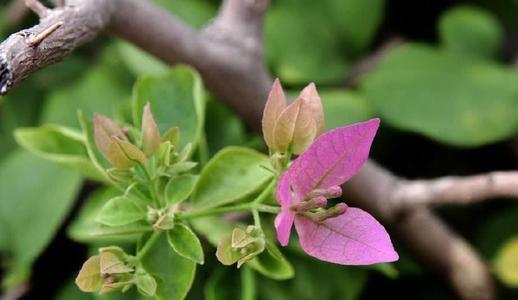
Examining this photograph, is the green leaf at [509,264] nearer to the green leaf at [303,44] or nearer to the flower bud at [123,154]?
the green leaf at [303,44]

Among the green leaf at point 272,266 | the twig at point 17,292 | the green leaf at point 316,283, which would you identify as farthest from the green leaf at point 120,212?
the twig at point 17,292

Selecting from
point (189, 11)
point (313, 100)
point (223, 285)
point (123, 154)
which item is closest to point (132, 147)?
point (123, 154)

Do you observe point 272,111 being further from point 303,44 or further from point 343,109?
point 303,44

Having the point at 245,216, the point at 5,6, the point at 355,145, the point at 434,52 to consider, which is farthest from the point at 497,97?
the point at 5,6

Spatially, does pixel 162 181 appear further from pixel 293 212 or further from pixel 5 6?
pixel 5 6

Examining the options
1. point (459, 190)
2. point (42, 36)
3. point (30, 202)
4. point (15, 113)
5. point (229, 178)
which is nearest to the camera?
point (42, 36)

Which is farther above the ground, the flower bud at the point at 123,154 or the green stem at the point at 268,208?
the flower bud at the point at 123,154

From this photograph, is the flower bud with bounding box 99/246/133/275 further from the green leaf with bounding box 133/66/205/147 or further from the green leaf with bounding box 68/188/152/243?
the green leaf with bounding box 133/66/205/147
